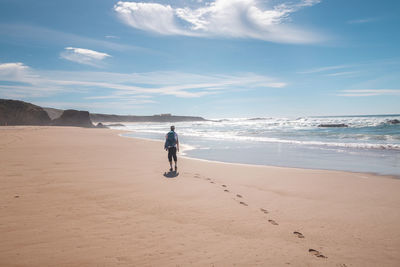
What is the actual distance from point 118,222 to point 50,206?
1.59 meters

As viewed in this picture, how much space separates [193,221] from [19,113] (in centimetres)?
7420

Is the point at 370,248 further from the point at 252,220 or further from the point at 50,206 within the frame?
the point at 50,206

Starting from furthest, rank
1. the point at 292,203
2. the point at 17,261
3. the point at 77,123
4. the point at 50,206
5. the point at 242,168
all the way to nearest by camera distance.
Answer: the point at 77,123 → the point at 242,168 → the point at 292,203 → the point at 50,206 → the point at 17,261

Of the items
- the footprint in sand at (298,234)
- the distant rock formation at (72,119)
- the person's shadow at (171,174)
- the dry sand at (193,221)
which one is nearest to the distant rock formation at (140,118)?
the distant rock formation at (72,119)

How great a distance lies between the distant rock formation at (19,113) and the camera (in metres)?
60.5

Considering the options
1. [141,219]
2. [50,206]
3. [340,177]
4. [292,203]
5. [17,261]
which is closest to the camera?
[17,261]

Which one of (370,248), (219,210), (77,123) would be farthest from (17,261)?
(77,123)

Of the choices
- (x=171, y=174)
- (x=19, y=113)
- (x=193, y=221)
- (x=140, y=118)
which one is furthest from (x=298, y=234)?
(x=140, y=118)

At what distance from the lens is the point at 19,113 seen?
204ft

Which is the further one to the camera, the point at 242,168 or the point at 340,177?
the point at 242,168

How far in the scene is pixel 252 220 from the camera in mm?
4309

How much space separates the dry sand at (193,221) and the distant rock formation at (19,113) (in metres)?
68.0

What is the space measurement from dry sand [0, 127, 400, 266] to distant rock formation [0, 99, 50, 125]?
68.0 meters

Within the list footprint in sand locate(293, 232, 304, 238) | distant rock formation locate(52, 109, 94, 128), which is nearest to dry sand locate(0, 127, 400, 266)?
footprint in sand locate(293, 232, 304, 238)
